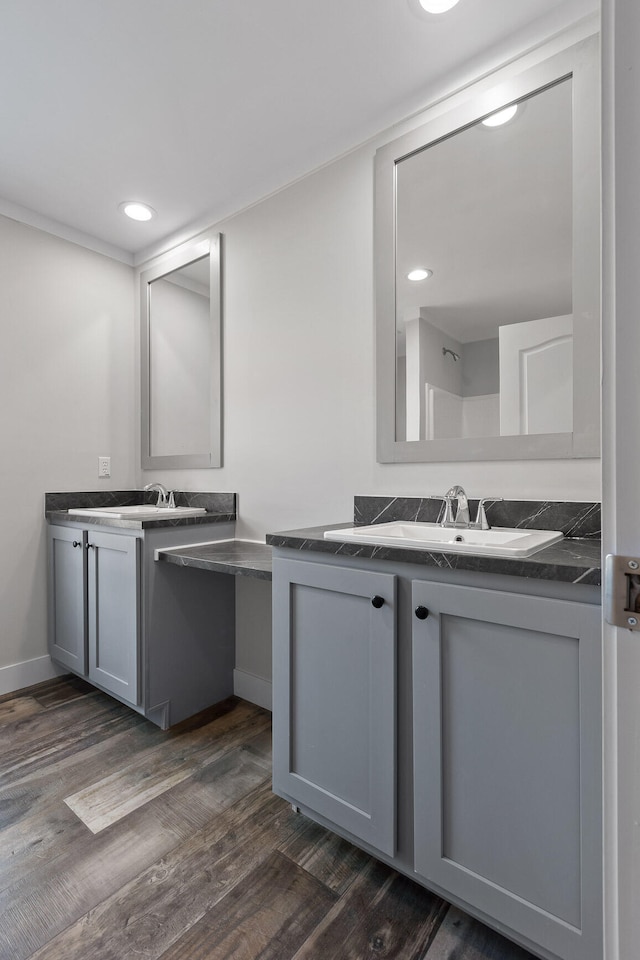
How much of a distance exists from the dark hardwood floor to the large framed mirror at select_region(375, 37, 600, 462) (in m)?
1.23

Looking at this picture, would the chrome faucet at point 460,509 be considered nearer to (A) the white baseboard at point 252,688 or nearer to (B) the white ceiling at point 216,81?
(A) the white baseboard at point 252,688

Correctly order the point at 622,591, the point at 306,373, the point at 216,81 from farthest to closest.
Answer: the point at 306,373, the point at 216,81, the point at 622,591

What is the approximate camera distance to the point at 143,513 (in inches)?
88.4

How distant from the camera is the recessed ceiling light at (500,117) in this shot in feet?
4.90

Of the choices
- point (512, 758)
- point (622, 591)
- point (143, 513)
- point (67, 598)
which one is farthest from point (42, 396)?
point (622, 591)

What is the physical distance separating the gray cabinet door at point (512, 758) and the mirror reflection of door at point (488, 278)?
0.72 m

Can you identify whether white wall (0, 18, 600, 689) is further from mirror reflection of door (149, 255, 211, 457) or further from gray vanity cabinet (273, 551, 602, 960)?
gray vanity cabinet (273, 551, 602, 960)

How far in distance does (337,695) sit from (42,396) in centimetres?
216

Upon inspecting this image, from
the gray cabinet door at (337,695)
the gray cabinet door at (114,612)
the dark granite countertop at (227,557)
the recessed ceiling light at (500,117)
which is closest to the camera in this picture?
the gray cabinet door at (337,695)

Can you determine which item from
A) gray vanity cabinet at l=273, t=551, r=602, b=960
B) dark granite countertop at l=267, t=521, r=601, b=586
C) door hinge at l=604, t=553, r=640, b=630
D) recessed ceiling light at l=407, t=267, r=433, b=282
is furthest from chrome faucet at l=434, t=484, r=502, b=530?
door hinge at l=604, t=553, r=640, b=630

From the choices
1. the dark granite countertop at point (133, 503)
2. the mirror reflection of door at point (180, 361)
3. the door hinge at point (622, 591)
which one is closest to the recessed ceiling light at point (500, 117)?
the mirror reflection of door at point (180, 361)

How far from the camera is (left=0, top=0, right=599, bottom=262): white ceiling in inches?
55.3

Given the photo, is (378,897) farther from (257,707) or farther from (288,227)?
(288,227)

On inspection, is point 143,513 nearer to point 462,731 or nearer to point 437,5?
point 462,731
